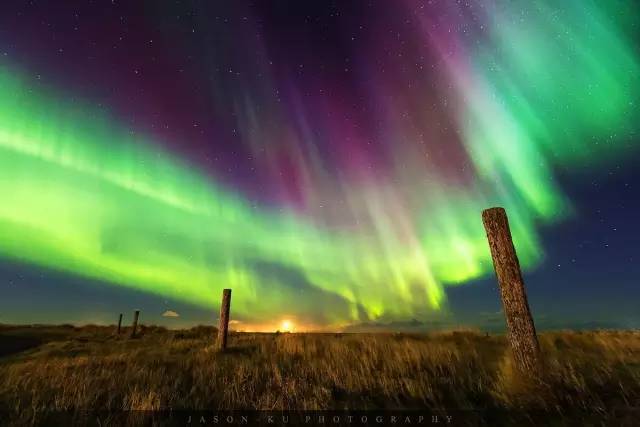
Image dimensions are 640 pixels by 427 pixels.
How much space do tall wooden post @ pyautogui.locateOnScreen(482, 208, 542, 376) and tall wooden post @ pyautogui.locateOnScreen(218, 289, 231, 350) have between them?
11604 millimetres

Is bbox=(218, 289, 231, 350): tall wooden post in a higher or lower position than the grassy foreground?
higher

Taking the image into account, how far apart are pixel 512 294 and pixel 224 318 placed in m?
12.0

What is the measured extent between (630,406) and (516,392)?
163 centimetres

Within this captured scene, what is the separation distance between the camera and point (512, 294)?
784 cm

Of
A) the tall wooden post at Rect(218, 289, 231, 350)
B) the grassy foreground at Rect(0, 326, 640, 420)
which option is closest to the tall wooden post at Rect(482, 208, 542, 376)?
the grassy foreground at Rect(0, 326, 640, 420)

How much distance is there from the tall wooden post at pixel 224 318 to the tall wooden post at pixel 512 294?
1160cm

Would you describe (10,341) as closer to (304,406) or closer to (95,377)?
(95,377)

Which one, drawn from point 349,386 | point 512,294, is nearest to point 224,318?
point 349,386

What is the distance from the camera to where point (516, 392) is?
6531 millimetres

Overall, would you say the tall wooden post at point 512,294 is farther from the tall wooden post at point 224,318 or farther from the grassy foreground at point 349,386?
the tall wooden post at point 224,318

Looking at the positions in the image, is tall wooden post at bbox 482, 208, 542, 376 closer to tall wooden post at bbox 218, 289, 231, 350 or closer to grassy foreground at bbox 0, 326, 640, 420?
grassy foreground at bbox 0, 326, 640, 420

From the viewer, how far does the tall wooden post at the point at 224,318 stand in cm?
1533

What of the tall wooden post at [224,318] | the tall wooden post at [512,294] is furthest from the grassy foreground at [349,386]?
the tall wooden post at [224,318]

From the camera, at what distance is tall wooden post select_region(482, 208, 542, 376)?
7387 mm
